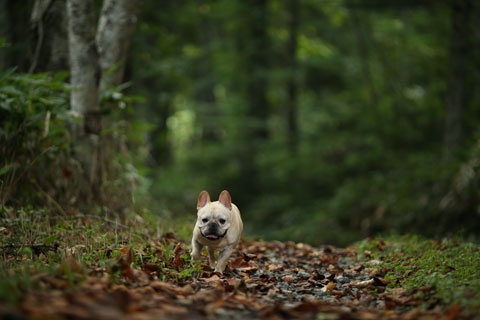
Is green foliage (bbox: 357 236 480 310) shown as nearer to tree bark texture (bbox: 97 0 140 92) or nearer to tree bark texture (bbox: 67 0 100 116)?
tree bark texture (bbox: 67 0 100 116)

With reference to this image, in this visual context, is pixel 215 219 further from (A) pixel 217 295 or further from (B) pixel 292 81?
(B) pixel 292 81

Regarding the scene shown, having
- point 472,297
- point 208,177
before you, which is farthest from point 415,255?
point 208,177

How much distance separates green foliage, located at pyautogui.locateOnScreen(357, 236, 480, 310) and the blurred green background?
10.5 ft

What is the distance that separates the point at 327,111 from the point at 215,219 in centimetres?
1245

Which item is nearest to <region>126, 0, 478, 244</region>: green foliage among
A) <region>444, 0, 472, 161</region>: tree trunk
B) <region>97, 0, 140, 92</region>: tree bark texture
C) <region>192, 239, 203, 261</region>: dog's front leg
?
<region>444, 0, 472, 161</region>: tree trunk

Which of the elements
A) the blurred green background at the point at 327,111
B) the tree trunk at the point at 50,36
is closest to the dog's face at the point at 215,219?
the tree trunk at the point at 50,36

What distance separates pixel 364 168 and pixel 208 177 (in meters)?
4.96

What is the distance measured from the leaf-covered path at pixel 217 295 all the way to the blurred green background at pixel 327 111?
196 inches

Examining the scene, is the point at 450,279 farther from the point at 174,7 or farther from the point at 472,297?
the point at 174,7

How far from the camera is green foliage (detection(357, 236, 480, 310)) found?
3.81 meters

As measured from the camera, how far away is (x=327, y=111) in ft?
55.0

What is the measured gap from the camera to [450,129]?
12.0 m

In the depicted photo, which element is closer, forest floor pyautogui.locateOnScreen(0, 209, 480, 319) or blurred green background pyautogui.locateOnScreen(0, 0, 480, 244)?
forest floor pyautogui.locateOnScreen(0, 209, 480, 319)

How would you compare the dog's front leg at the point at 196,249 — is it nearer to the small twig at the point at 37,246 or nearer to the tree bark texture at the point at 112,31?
the small twig at the point at 37,246
